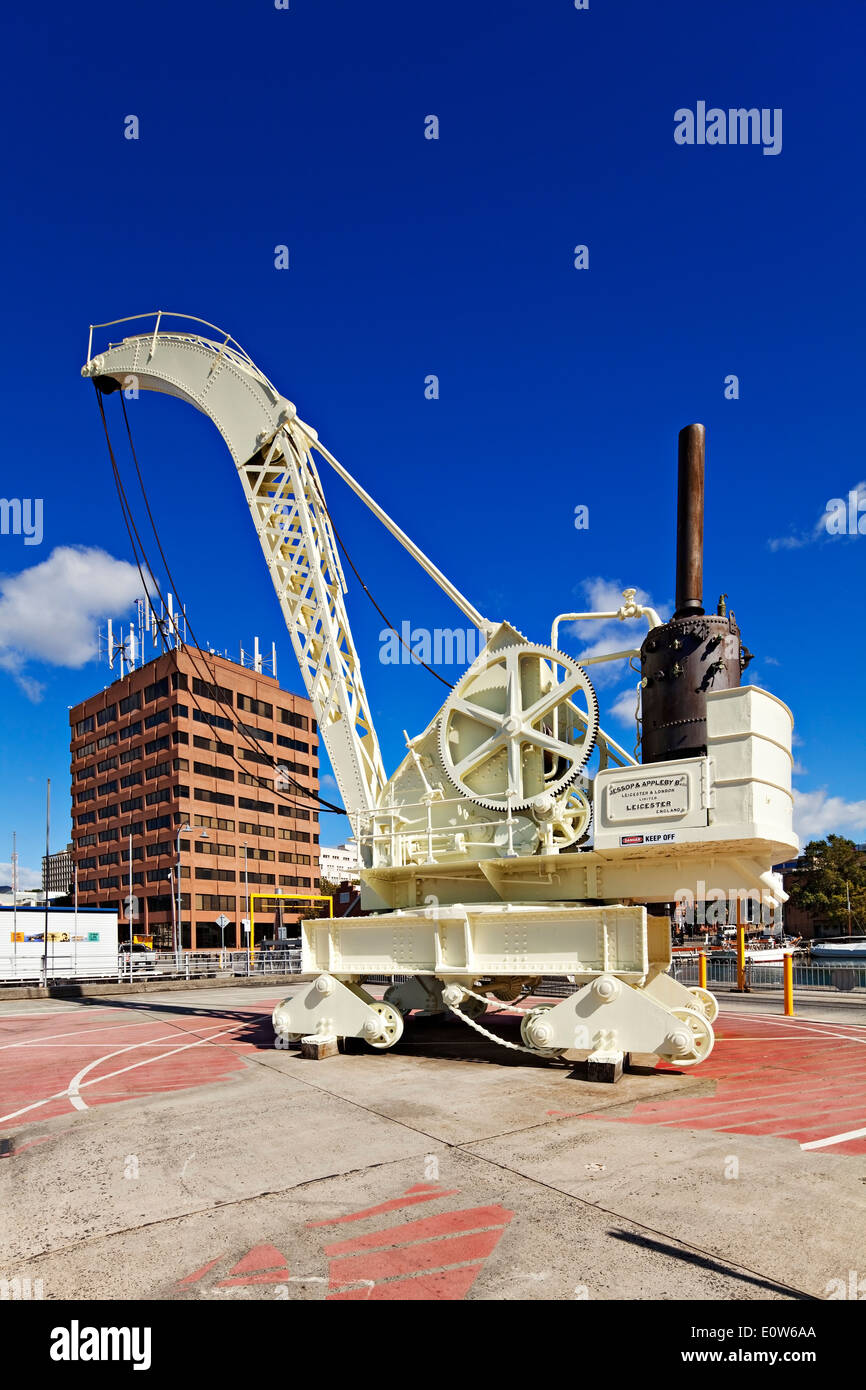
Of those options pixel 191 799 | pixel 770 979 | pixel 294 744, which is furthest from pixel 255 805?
pixel 770 979

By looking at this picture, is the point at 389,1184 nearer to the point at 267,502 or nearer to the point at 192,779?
the point at 267,502

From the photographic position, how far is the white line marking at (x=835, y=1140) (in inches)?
306

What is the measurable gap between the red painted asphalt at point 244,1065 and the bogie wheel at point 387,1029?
4.58 ft

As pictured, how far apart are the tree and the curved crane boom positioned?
78624 millimetres

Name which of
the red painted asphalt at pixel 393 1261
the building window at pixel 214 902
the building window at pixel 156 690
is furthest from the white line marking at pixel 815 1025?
the building window at pixel 156 690

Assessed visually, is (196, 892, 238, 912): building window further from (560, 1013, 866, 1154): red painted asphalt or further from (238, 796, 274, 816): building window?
(560, 1013, 866, 1154): red painted asphalt

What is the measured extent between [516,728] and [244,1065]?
6.74 metres

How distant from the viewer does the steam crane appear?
1120cm

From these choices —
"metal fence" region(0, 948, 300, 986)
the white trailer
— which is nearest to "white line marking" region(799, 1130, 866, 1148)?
"metal fence" region(0, 948, 300, 986)

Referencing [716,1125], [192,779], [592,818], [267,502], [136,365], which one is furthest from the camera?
[192,779]

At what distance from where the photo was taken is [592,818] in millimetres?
12312
